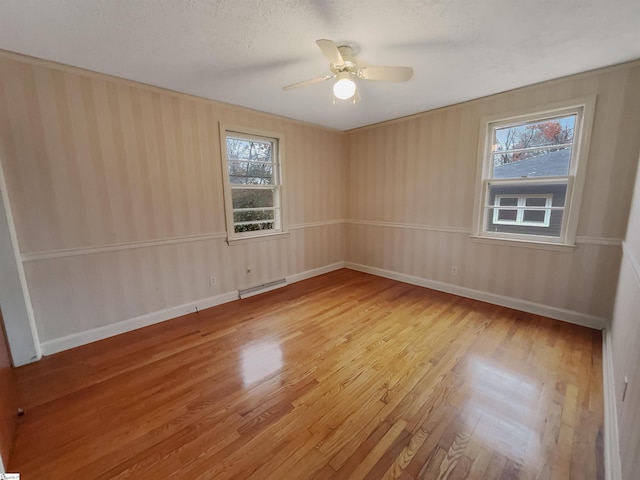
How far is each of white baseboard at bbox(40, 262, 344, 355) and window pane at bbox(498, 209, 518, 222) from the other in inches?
140

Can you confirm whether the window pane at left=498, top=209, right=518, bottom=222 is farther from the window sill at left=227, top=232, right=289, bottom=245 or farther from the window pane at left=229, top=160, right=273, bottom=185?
the window pane at left=229, top=160, right=273, bottom=185

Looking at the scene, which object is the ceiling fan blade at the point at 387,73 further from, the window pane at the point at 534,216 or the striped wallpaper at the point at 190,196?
the window pane at the point at 534,216

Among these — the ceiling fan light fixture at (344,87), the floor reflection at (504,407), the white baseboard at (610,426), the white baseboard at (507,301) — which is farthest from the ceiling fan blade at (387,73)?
the white baseboard at (507,301)

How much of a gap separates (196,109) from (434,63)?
2506mm

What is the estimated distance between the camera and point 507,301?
3.16 metres

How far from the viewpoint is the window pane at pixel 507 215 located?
3135 mm

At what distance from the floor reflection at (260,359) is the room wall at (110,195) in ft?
4.08

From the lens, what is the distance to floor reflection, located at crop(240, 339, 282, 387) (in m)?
2.02

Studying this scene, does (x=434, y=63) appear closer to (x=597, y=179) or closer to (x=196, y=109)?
(x=597, y=179)

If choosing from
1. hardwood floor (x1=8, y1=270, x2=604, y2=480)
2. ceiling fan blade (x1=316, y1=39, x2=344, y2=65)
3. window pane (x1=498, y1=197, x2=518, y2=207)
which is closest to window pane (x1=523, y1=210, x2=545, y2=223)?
window pane (x1=498, y1=197, x2=518, y2=207)

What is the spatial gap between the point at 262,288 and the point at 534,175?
3660mm

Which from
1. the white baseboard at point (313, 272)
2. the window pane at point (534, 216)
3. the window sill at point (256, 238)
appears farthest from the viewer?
the white baseboard at point (313, 272)

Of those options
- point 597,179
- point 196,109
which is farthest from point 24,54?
point 597,179

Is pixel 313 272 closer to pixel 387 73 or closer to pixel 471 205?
pixel 471 205
